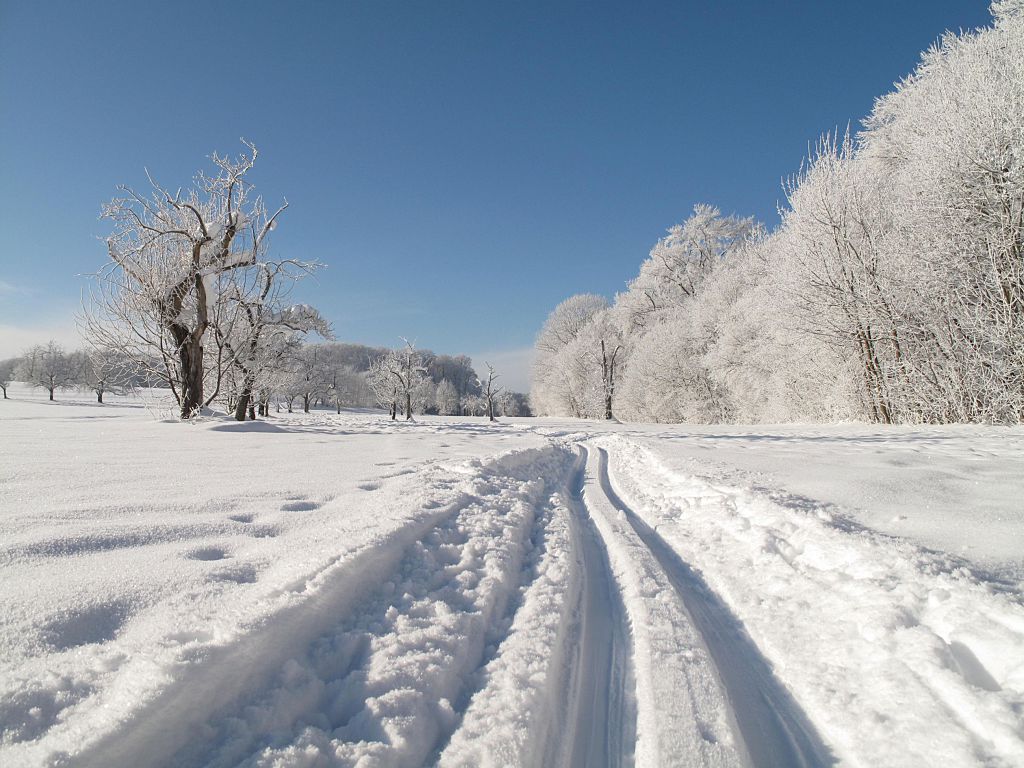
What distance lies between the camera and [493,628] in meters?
1.95

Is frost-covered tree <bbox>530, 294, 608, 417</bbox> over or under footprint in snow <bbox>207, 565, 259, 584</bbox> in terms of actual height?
over

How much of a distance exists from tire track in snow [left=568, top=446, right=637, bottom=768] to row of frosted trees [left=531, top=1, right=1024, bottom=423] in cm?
1133

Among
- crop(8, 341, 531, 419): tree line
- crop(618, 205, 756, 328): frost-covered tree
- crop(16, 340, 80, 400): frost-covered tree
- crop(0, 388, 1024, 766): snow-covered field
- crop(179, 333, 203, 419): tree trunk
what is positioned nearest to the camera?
crop(0, 388, 1024, 766): snow-covered field

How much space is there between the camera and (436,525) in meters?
3.06

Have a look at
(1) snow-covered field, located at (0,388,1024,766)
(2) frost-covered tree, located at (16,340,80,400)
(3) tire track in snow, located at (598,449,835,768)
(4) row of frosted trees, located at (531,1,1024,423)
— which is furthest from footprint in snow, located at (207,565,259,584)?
(2) frost-covered tree, located at (16,340,80,400)

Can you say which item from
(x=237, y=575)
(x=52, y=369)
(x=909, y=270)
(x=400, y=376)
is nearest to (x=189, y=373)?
(x=237, y=575)

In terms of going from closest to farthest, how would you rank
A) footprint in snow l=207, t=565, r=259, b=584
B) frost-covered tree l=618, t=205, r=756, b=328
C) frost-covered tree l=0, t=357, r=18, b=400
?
footprint in snow l=207, t=565, r=259, b=584 < frost-covered tree l=618, t=205, r=756, b=328 < frost-covered tree l=0, t=357, r=18, b=400

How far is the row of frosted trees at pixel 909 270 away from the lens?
8.37m

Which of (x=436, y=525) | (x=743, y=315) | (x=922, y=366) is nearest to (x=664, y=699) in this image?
(x=436, y=525)

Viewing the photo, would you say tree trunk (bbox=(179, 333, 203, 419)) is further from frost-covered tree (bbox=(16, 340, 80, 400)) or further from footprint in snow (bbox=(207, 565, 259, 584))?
frost-covered tree (bbox=(16, 340, 80, 400))

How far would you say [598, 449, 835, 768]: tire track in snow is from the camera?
1.36 meters

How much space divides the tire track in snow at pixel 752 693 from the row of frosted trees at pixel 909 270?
35.8 feet

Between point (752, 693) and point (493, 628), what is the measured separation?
3.58 ft

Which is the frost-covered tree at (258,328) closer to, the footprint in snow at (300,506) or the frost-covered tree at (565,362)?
the footprint in snow at (300,506)
